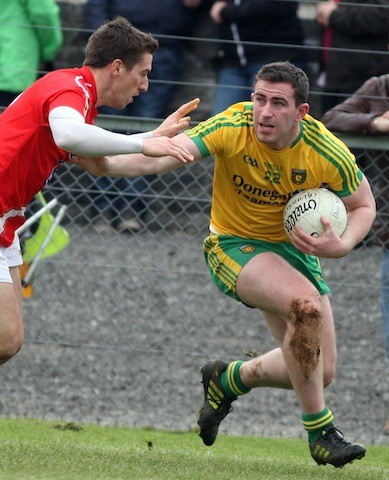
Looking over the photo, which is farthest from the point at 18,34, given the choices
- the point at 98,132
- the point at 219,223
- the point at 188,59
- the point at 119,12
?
the point at 98,132

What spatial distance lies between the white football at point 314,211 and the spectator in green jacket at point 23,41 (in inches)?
140

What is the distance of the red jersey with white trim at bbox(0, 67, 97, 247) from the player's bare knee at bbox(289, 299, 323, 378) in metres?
1.40

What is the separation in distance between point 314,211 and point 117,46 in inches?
50.5

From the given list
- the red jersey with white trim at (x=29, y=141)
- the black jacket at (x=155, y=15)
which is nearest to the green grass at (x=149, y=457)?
the red jersey with white trim at (x=29, y=141)

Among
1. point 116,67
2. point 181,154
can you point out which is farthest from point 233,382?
point 116,67

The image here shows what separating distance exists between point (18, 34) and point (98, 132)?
14.2ft

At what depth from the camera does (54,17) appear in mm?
10281

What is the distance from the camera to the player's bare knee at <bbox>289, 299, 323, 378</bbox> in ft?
22.6

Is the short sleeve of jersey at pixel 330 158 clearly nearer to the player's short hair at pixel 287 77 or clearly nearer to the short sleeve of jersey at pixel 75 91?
the player's short hair at pixel 287 77

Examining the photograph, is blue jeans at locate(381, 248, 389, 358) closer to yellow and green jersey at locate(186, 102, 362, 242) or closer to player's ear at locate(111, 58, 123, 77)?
yellow and green jersey at locate(186, 102, 362, 242)

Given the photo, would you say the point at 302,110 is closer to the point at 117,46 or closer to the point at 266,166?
the point at 266,166

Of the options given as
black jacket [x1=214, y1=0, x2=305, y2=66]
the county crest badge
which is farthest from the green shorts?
black jacket [x1=214, y1=0, x2=305, y2=66]

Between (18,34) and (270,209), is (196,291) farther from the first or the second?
(270,209)

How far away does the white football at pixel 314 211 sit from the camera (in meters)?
6.98
